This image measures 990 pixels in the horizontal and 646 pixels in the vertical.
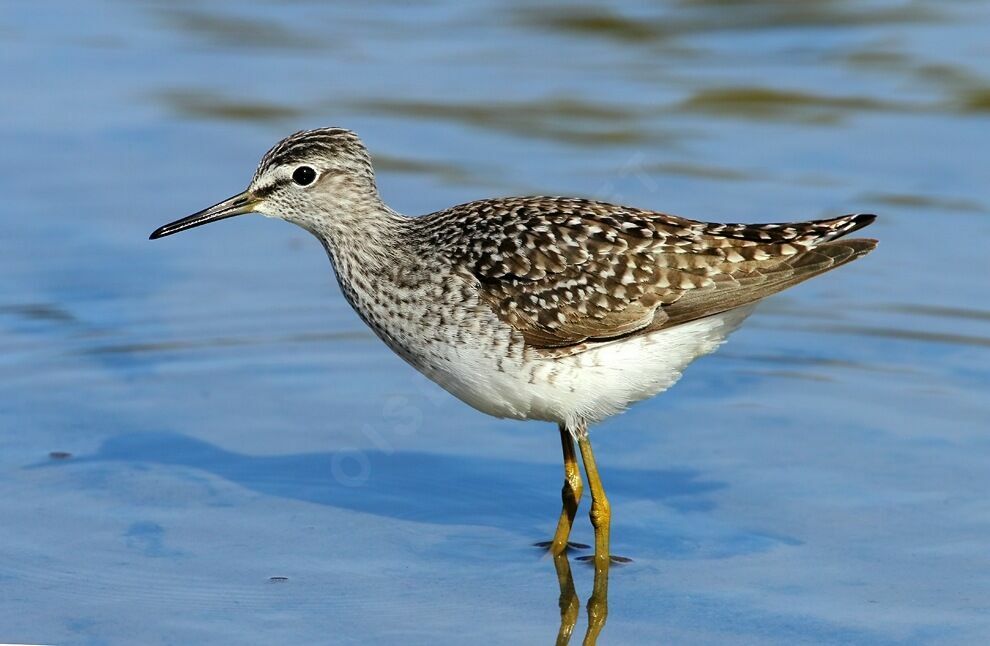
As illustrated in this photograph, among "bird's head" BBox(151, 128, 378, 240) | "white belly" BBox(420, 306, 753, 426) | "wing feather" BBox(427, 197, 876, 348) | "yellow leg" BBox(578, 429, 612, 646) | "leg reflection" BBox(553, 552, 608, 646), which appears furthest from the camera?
"bird's head" BBox(151, 128, 378, 240)

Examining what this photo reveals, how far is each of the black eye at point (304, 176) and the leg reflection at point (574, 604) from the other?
2.61m

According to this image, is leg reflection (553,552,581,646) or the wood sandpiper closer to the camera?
leg reflection (553,552,581,646)

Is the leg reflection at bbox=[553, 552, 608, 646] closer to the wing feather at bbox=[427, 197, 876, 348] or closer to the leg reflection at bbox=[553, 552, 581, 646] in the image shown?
the leg reflection at bbox=[553, 552, 581, 646]

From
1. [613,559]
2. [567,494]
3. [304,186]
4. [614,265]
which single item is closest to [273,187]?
[304,186]

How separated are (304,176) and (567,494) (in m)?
2.41

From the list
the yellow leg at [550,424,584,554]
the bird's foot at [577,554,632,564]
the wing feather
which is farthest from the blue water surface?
the wing feather

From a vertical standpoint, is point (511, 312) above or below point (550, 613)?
above

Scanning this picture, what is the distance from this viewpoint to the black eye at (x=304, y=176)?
9812 millimetres

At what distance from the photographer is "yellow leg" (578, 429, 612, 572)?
930cm

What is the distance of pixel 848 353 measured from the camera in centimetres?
1191

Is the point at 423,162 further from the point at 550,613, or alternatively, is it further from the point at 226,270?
the point at 550,613

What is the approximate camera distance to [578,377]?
919 centimetres

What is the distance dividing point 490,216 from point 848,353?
3.55 m

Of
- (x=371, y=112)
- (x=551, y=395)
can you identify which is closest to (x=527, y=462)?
(x=551, y=395)
